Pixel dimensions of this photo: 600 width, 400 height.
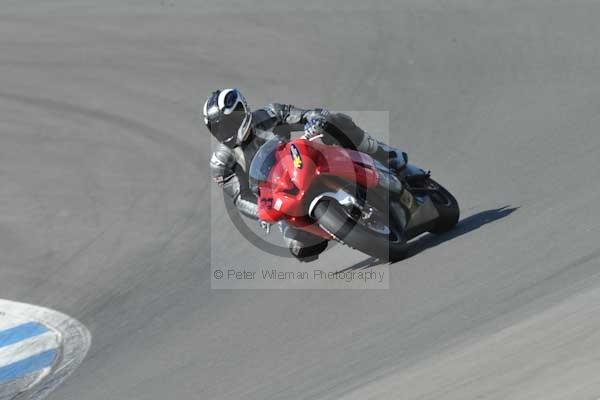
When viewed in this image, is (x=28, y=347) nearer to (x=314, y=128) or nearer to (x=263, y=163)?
(x=263, y=163)

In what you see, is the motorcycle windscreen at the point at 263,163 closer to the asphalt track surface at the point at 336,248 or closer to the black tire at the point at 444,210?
the asphalt track surface at the point at 336,248

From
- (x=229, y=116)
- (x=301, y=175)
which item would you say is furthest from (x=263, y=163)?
(x=229, y=116)

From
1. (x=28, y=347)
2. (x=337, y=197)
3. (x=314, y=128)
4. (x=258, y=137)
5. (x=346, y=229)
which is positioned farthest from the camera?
Result: (x=258, y=137)

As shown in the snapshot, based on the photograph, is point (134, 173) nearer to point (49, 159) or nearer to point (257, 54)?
point (49, 159)

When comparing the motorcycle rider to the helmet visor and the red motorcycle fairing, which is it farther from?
the red motorcycle fairing

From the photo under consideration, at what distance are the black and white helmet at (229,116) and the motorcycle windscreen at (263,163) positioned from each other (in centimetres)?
46

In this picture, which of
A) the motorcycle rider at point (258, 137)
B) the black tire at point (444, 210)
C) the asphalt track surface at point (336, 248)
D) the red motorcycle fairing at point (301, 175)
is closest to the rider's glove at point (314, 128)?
the motorcycle rider at point (258, 137)

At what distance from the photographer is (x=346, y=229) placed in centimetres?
810

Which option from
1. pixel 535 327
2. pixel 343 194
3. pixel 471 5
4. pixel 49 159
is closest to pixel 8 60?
pixel 49 159

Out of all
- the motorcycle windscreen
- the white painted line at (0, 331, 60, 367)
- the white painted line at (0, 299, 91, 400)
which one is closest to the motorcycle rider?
the motorcycle windscreen

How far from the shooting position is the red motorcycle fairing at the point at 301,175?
822 centimetres

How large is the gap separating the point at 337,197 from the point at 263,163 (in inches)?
27.3

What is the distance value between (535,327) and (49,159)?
8377 mm

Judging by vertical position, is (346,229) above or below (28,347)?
above
